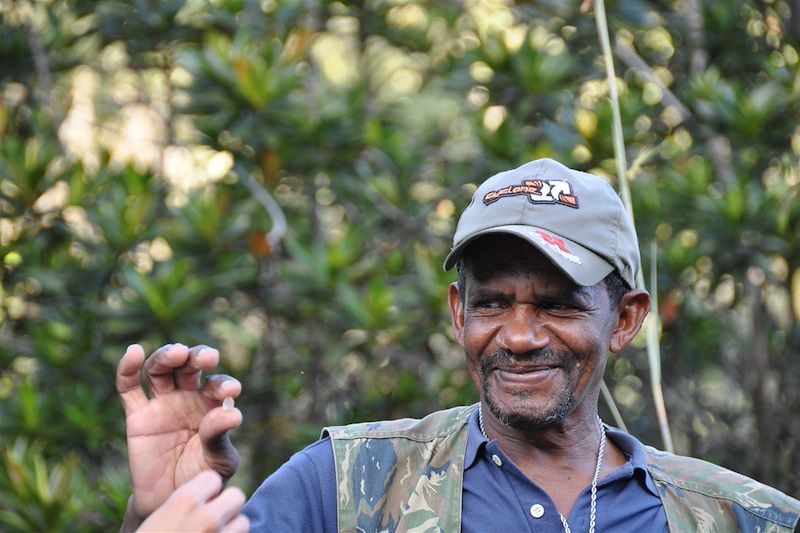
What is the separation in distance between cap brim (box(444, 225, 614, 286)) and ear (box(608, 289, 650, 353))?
172 millimetres

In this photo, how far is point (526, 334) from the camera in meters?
2.40

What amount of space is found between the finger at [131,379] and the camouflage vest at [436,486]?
45 cm

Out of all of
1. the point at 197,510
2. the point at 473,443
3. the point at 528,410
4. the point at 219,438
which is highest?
the point at 197,510

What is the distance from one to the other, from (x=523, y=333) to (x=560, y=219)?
25cm

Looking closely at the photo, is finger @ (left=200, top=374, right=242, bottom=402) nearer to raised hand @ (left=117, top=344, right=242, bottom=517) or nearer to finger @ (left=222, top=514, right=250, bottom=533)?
raised hand @ (left=117, top=344, right=242, bottom=517)

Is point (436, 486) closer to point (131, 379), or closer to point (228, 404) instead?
point (228, 404)

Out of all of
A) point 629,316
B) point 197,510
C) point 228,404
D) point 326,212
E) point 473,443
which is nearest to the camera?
point 197,510

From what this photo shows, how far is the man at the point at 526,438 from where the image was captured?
2.36m

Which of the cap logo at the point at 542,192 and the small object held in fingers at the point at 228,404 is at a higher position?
the cap logo at the point at 542,192

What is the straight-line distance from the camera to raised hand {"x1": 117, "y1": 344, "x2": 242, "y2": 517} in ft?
6.97

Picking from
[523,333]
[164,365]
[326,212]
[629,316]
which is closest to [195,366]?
[164,365]

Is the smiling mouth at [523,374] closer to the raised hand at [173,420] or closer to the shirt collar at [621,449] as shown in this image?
the shirt collar at [621,449]

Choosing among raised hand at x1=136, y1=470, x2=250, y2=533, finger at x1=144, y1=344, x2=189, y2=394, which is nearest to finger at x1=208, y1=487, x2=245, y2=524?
raised hand at x1=136, y1=470, x2=250, y2=533

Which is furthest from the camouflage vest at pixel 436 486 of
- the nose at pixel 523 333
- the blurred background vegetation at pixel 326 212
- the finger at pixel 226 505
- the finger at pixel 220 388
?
the blurred background vegetation at pixel 326 212
